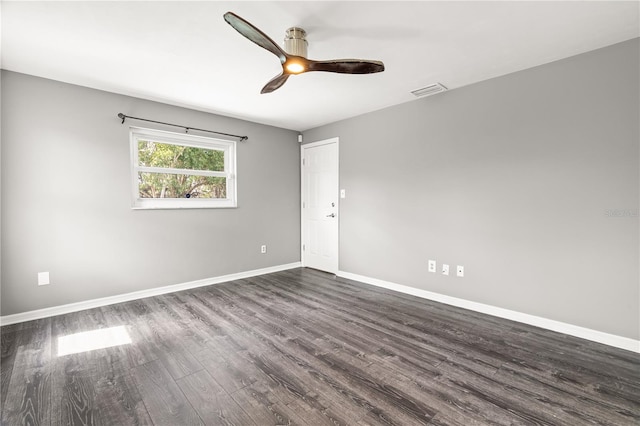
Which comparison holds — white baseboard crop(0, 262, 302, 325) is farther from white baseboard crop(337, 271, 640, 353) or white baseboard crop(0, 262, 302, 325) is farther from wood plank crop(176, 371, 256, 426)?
white baseboard crop(337, 271, 640, 353)

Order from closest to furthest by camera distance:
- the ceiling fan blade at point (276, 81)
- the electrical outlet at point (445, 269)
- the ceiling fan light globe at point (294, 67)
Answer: the ceiling fan light globe at point (294, 67) → the ceiling fan blade at point (276, 81) → the electrical outlet at point (445, 269)

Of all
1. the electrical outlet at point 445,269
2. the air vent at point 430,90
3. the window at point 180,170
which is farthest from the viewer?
the window at point 180,170

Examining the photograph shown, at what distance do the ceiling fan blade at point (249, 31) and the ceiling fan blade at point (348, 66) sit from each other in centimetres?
26

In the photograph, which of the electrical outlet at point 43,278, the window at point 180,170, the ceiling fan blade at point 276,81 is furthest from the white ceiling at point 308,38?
the electrical outlet at point 43,278

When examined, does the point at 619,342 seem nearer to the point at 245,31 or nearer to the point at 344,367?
the point at 344,367

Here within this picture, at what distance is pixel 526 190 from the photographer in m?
2.76

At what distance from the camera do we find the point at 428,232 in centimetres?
349

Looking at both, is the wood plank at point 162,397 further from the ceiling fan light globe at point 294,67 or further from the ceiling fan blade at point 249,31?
the ceiling fan light globe at point 294,67

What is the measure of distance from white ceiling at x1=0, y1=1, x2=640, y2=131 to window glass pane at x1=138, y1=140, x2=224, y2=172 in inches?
27.9

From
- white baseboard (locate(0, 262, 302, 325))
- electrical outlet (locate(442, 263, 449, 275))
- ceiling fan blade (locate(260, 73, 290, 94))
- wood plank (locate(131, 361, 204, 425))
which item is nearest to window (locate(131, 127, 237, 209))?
white baseboard (locate(0, 262, 302, 325))

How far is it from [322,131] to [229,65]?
7.49 feet

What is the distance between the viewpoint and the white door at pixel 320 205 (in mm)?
4613

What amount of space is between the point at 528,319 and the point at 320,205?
123 inches

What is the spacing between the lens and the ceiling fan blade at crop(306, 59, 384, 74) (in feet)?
6.57
